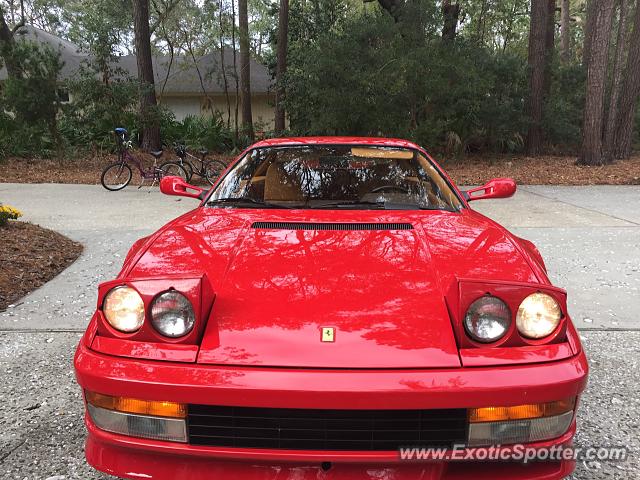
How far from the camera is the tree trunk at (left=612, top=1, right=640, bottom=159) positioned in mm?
13445

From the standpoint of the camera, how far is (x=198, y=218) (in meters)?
2.62

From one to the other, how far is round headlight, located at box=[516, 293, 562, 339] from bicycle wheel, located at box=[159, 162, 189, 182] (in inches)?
393

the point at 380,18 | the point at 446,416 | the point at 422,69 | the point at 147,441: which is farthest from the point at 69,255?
the point at 380,18

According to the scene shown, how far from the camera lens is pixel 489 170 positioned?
13.2 m

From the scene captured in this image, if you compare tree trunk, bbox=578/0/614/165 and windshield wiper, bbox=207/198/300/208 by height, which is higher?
tree trunk, bbox=578/0/614/165

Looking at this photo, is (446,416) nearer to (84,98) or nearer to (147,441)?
(147,441)

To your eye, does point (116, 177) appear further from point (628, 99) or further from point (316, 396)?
point (628, 99)

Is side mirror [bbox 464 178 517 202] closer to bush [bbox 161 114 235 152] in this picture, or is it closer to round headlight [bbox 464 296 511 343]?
round headlight [bbox 464 296 511 343]

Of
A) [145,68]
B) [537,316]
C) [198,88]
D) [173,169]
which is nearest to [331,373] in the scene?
[537,316]

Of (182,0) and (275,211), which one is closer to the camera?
(275,211)

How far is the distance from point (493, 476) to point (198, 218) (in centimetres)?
180

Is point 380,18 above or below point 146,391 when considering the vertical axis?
above

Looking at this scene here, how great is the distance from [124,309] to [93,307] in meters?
2.61

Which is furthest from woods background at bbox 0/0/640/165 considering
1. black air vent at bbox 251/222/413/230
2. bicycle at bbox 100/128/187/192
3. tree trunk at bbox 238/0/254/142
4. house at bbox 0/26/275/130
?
black air vent at bbox 251/222/413/230
